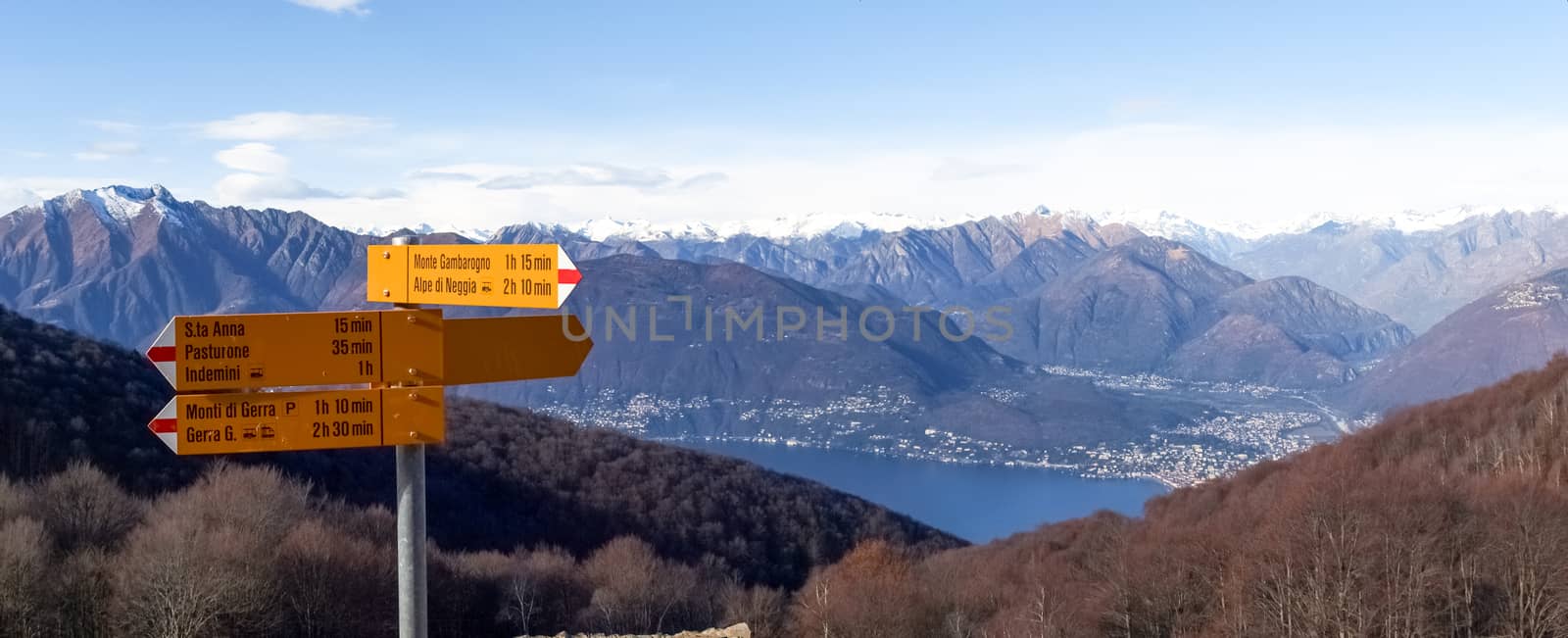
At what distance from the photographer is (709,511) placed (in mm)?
61062

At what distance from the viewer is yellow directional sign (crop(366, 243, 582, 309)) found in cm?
409

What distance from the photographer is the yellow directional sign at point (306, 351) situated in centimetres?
396

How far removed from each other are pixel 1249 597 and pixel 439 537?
32.7 m

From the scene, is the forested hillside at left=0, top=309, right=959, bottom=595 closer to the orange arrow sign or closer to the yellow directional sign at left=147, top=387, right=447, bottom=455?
the yellow directional sign at left=147, top=387, right=447, bottom=455

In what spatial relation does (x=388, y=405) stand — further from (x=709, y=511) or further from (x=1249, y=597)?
(x=709, y=511)

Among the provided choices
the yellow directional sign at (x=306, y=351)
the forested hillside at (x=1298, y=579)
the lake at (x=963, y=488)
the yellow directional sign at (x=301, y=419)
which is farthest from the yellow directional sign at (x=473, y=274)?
the lake at (x=963, y=488)

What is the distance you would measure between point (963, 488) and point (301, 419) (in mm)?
141116

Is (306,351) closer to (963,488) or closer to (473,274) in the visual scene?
(473,274)

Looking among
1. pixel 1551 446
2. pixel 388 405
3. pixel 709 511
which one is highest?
pixel 388 405

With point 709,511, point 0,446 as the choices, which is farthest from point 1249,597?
point 709,511

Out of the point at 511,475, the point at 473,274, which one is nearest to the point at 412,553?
the point at 473,274

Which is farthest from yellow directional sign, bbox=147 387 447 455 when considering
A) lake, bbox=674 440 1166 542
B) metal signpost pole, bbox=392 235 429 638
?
lake, bbox=674 440 1166 542

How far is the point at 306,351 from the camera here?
4.01 metres

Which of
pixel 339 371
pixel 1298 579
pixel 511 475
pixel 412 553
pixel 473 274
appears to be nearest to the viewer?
pixel 412 553
